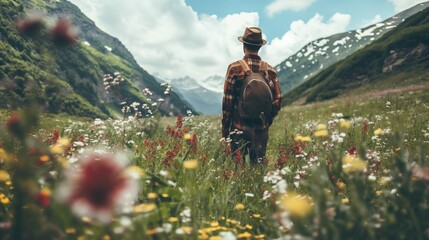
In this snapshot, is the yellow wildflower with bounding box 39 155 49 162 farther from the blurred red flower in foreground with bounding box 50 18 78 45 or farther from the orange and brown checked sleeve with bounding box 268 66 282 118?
the orange and brown checked sleeve with bounding box 268 66 282 118

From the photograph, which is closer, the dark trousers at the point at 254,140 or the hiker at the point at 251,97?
the hiker at the point at 251,97

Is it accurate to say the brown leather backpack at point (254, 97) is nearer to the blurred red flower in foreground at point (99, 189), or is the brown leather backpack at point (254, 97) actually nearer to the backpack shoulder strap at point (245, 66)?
the backpack shoulder strap at point (245, 66)

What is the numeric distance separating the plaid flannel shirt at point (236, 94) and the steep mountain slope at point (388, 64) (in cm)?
5548

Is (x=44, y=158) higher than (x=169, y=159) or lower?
lower

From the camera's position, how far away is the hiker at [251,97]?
7.45 m

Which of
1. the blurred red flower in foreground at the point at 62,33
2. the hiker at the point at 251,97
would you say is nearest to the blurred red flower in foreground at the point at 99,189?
the blurred red flower in foreground at the point at 62,33

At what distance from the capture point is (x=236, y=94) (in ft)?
25.7

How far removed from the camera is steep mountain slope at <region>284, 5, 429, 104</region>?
6600 centimetres

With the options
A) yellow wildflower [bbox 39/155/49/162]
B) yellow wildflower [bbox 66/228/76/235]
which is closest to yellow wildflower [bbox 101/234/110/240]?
yellow wildflower [bbox 66/228/76/235]

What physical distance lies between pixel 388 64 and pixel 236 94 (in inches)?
2991

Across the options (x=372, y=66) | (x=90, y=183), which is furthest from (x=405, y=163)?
(x=372, y=66)

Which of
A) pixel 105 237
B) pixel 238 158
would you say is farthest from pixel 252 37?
pixel 105 237

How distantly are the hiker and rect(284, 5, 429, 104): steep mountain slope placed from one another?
183 feet

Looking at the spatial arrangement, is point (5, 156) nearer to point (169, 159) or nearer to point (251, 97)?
point (169, 159)
